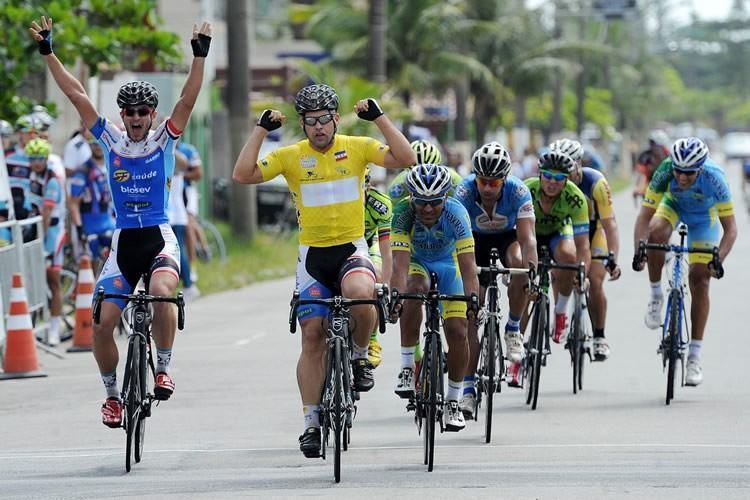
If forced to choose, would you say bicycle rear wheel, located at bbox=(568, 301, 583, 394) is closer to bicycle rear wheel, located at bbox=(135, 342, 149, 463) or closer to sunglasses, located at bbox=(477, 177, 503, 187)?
sunglasses, located at bbox=(477, 177, 503, 187)

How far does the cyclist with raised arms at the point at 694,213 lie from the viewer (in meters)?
12.6

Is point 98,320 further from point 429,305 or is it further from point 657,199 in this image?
point 657,199

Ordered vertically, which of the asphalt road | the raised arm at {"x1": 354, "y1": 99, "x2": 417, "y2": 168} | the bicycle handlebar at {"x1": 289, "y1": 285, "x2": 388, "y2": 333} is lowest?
the asphalt road

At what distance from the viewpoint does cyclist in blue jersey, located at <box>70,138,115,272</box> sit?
16797mm

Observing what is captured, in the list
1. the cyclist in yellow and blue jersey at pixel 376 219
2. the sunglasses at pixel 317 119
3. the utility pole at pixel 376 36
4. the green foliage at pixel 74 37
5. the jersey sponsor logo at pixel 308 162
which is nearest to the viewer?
the sunglasses at pixel 317 119

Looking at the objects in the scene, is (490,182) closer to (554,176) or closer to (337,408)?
(554,176)

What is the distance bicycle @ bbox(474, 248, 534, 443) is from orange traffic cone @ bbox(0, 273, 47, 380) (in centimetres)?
478

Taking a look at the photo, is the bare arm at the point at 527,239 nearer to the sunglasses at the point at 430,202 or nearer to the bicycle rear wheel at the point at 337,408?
the sunglasses at the point at 430,202

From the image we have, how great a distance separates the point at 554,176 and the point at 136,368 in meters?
4.22

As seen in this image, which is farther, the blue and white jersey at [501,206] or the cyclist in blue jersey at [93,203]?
the cyclist in blue jersey at [93,203]

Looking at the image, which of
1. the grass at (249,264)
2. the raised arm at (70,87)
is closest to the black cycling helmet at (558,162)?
the raised arm at (70,87)

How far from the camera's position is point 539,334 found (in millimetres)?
12180

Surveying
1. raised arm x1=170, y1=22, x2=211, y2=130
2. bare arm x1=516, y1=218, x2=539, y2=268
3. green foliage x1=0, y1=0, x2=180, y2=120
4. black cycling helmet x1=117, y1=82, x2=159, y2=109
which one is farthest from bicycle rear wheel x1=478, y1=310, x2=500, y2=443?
green foliage x1=0, y1=0, x2=180, y2=120

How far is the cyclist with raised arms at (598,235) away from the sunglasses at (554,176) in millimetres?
741
